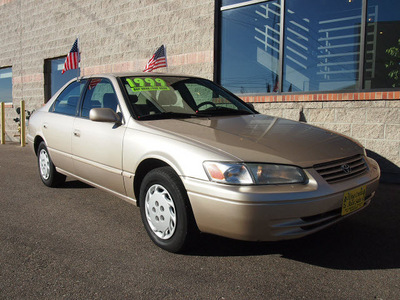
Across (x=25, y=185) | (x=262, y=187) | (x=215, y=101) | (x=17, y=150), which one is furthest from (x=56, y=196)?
(x=17, y=150)

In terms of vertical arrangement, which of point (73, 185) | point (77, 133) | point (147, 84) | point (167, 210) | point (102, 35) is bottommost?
point (73, 185)

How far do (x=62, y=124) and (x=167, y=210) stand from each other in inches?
87.6

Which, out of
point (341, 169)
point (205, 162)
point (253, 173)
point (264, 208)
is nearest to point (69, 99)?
point (205, 162)

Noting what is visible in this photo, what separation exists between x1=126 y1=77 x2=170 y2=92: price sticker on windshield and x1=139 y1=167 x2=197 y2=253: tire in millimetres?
1074

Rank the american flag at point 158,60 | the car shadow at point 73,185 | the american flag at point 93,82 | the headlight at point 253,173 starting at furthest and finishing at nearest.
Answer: the american flag at point 158,60
the car shadow at point 73,185
the american flag at point 93,82
the headlight at point 253,173

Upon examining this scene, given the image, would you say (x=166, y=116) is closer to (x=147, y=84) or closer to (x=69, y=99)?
(x=147, y=84)

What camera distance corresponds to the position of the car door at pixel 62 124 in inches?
173

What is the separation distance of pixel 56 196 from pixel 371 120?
14.8 feet

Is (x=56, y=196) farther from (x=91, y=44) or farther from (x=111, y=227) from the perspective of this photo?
(x=91, y=44)

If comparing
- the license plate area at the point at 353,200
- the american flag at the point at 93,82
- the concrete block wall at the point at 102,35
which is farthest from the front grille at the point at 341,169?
the concrete block wall at the point at 102,35

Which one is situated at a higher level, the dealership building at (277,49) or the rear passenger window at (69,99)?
the dealership building at (277,49)

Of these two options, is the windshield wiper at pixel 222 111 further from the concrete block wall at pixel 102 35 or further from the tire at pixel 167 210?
the concrete block wall at pixel 102 35

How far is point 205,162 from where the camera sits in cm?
265

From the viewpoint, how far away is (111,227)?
366 cm
